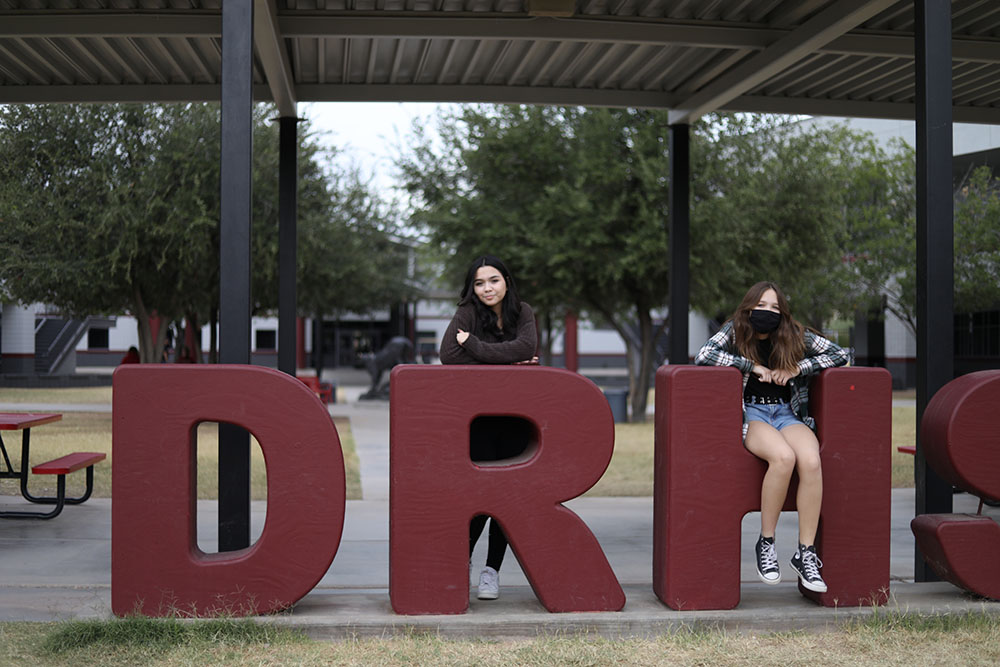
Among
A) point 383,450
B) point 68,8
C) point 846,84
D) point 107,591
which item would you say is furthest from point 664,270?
point 107,591

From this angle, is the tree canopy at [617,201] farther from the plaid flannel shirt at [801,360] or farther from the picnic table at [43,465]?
the plaid flannel shirt at [801,360]

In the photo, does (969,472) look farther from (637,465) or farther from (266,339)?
(266,339)

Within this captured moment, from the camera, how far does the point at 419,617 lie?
4566 millimetres

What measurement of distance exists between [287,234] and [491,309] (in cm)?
345

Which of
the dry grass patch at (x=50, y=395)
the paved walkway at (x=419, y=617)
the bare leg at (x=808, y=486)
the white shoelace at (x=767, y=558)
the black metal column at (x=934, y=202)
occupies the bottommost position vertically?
the paved walkway at (x=419, y=617)

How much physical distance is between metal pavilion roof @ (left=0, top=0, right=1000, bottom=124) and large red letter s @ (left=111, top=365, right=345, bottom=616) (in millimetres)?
3224

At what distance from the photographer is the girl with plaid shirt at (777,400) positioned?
471 centimetres

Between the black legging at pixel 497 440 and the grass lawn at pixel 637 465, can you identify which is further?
the grass lawn at pixel 637 465

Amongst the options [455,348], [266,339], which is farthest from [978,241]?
[266,339]

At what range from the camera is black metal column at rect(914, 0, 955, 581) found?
5262 millimetres

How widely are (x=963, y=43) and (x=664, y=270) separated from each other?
10.6 metres

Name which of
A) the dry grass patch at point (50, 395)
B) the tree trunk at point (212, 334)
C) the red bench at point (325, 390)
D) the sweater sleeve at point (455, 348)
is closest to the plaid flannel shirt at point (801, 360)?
the sweater sleeve at point (455, 348)

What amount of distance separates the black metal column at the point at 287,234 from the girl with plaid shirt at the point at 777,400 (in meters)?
4.19

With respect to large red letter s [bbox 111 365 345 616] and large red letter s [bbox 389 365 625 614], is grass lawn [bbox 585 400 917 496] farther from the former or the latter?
large red letter s [bbox 111 365 345 616]
